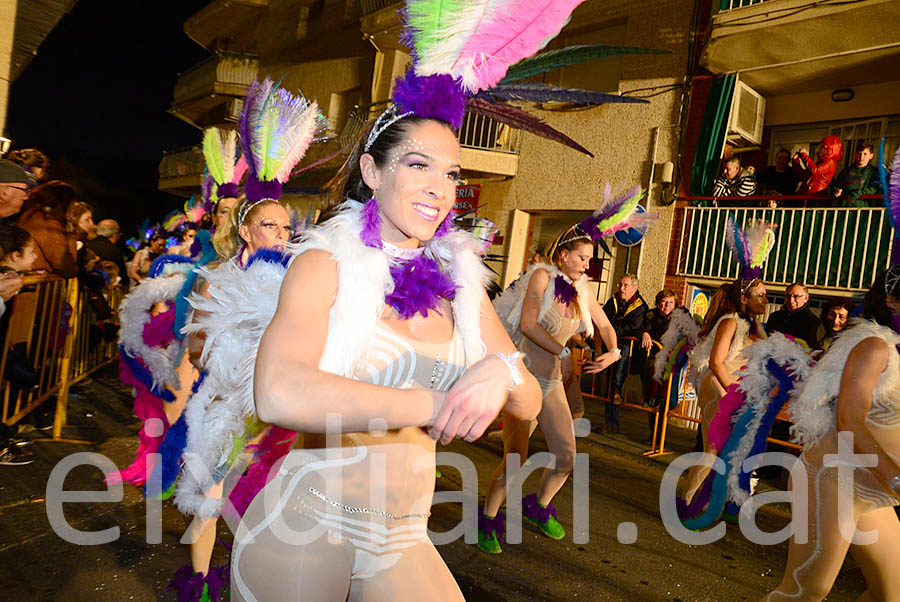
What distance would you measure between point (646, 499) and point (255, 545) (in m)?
4.78

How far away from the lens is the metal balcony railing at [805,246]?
9.45 meters

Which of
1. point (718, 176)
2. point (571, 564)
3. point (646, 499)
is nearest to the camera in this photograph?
point (571, 564)

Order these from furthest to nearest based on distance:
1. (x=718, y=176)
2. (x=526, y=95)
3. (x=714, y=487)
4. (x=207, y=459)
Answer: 1. (x=718, y=176)
2. (x=714, y=487)
3. (x=207, y=459)
4. (x=526, y=95)

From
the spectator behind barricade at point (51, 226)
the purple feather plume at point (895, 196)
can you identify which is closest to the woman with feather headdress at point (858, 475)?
the purple feather plume at point (895, 196)

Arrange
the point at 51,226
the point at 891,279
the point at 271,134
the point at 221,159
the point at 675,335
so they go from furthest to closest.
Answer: the point at 675,335
the point at 51,226
the point at 221,159
the point at 271,134
the point at 891,279

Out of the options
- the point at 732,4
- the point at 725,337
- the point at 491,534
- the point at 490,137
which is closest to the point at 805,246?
the point at 732,4

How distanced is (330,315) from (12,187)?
4.50 metres

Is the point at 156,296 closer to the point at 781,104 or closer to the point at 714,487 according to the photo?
the point at 714,487

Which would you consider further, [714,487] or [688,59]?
[688,59]

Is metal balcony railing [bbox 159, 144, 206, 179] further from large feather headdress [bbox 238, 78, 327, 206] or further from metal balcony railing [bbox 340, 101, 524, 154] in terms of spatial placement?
large feather headdress [bbox 238, 78, 327, 206]

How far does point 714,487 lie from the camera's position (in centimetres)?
497

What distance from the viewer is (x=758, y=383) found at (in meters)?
4.34

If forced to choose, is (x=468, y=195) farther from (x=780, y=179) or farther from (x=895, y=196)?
(x=895, y=196)

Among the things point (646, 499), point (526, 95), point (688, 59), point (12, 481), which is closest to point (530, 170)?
point (688, 59)
